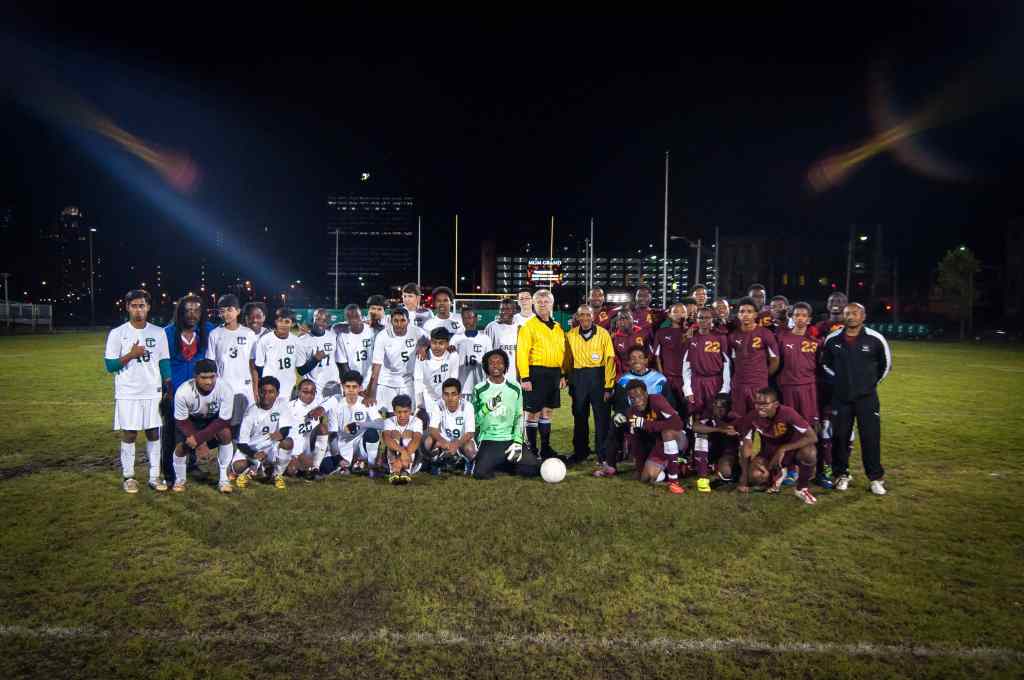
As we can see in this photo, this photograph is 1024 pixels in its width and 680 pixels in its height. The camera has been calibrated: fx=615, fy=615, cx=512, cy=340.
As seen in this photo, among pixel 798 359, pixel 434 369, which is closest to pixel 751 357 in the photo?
pixel 798 359

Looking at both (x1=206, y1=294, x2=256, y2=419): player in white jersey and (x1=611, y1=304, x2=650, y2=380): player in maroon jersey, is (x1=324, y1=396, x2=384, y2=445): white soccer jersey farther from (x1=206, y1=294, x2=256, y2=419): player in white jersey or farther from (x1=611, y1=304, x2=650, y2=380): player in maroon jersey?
(x1=611, y1=304, x2=650, y2=380): player in maroon jersey

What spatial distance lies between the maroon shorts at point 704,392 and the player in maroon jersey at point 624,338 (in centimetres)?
90

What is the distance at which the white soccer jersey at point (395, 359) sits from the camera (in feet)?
26.5

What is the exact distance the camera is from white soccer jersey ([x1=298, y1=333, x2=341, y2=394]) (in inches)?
340

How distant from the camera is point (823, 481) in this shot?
6.91 metres

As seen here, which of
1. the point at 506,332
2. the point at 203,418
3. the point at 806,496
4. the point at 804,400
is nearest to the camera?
the point at 806,496

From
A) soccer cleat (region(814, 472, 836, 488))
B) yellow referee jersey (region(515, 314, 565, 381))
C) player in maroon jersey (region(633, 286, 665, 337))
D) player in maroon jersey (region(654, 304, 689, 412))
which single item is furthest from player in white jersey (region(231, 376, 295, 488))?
soccer cleat (region(814, 472, 836, 488))

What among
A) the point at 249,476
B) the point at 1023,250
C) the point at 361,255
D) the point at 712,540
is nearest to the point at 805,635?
the point at 712,540

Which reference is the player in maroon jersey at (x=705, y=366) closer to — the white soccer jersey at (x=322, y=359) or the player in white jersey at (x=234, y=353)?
the white soccer jersey at (x=322, y=359)

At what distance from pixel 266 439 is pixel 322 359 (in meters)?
1.97

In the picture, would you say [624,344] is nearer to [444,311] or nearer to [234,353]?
[444,311]

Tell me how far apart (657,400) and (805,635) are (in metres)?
3.63

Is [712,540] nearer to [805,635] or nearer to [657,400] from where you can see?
[805,635]

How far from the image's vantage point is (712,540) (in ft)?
16.9
